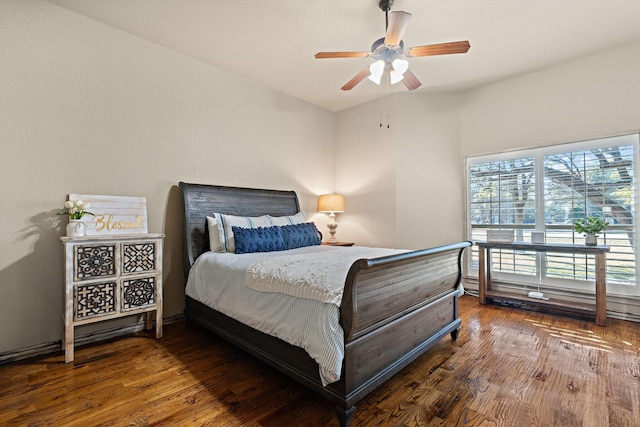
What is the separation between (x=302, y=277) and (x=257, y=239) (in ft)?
4.34

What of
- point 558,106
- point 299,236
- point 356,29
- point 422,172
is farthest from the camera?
point 422,172

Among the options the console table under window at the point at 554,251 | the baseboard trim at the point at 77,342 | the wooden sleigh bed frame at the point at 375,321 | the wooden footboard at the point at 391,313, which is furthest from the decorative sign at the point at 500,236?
the baseboard trim at the point at 77,342

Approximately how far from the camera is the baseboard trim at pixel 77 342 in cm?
227

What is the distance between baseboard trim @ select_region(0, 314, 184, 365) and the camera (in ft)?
7.46

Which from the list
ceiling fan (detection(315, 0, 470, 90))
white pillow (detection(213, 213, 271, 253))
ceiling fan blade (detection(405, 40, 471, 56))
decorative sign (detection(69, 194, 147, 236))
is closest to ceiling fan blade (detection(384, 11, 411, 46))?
ceiling fan (detection(315, 0, 470, 90))

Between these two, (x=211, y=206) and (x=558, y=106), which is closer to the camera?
(x=211, y=206)

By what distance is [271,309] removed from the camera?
6.25ft

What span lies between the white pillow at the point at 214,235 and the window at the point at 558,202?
3350 millimetres

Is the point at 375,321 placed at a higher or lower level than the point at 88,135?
lower

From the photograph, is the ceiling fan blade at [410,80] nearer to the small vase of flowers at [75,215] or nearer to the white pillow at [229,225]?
the white pillow at [229,225]

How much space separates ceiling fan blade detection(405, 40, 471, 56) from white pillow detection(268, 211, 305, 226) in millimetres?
2191

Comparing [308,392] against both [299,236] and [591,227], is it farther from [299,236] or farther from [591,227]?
[591,227]

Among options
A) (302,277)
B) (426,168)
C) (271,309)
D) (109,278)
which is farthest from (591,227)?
(109,278)

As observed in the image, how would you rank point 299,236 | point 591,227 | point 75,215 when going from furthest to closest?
1. point 299,236
2. point 591,227
3. point 75,215
